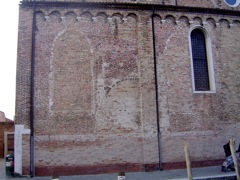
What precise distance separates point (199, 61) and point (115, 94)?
172 inches

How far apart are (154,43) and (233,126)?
17.0ft

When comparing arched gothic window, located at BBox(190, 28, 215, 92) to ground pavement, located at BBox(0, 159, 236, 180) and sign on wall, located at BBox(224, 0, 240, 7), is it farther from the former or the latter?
ground pavement, located at BBox(0, 159, 236, 180)

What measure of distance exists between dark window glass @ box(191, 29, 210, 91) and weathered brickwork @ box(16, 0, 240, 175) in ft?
1.46

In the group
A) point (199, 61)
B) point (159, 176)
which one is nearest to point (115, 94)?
point (159, 176)

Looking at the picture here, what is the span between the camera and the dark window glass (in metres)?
12.1

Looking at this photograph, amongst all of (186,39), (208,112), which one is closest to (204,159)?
(208,112)

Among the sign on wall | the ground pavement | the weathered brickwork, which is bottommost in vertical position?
the ground pavement

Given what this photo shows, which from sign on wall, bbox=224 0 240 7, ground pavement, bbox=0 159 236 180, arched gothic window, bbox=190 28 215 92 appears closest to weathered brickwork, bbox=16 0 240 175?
arched gothic window, bbox=190 28 215 92

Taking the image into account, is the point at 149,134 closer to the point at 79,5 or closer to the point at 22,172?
the point at 22,172

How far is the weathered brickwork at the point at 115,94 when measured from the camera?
10.5m

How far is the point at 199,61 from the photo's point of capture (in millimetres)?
12305

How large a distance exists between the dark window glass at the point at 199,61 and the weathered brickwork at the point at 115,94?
0.44 m

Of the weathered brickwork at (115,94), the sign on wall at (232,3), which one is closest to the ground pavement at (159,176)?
the weathered brickwork at (115,94)

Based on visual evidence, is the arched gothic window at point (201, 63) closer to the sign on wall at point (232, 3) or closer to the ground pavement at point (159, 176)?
the sign on wall at point (232, 3)
